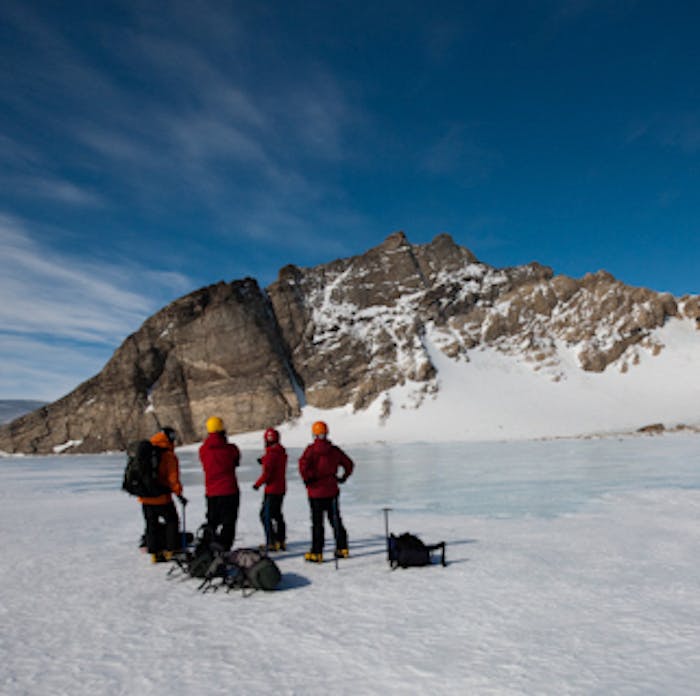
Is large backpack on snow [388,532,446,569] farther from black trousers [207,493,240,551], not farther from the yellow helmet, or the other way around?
the yellow helmet

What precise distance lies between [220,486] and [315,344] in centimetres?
7075

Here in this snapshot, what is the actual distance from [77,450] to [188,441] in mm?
15654

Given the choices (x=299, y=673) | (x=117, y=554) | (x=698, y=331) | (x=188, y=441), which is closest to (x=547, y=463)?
(x=117, y=554)

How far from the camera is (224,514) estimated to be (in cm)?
749

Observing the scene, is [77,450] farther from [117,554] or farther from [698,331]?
[698,331]

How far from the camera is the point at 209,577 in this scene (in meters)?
6.27

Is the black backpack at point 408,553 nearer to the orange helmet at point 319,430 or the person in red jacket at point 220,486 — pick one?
the orange helmet at point 319,430

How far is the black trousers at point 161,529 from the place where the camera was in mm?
7711

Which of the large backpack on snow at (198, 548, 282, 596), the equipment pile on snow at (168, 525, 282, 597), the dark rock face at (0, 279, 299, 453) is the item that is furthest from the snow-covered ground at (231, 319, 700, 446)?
the large backpack on snow at (198, 548, 282, 596)

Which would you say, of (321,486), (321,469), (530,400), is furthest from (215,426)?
(530,400)

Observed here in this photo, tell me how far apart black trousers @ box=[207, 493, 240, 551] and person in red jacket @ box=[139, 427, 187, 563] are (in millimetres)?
466

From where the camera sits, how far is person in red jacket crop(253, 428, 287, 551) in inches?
323

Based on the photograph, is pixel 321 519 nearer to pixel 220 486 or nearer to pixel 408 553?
pixel 408 553

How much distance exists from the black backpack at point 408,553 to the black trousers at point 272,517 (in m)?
2.07
